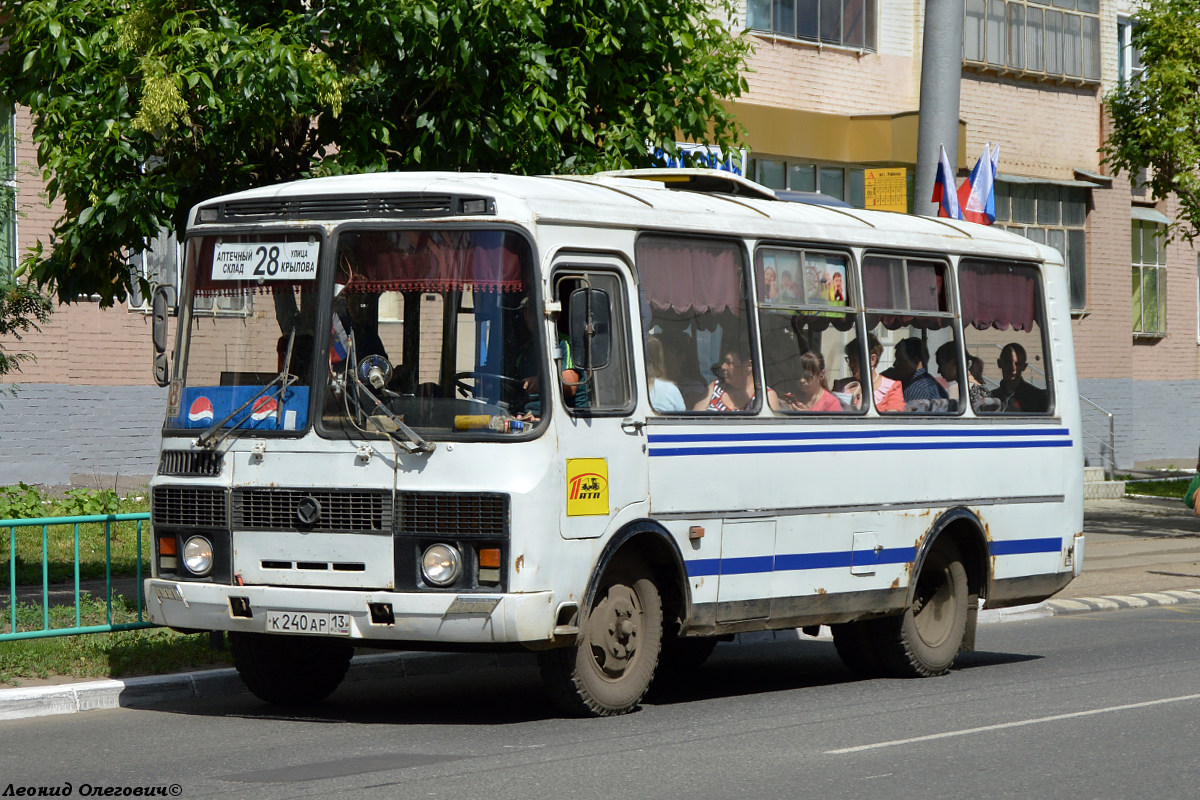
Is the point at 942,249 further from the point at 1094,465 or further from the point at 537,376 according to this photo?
the point at 1094,465

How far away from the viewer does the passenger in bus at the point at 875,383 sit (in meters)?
11.0

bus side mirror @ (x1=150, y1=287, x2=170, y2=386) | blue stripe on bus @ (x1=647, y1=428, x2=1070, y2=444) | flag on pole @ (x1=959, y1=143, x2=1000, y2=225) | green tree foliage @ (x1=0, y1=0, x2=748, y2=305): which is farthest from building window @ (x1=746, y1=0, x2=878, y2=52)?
bus side mirror @ (x1=150, y1=287, x2=170, y2=386)

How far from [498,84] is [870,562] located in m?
4.02

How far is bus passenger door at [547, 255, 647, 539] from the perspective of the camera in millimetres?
8945

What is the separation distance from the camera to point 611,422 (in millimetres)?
9250

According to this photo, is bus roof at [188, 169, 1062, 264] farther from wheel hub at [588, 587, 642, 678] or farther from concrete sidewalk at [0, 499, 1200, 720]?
concrete sidewalk at [0, 499, 1200, 720]

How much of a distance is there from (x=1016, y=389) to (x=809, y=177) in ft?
55.0

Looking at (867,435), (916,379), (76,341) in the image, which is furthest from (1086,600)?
(76,341)

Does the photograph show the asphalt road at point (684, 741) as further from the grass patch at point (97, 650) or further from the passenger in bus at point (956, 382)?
the passenger in bus at point (956, 382)

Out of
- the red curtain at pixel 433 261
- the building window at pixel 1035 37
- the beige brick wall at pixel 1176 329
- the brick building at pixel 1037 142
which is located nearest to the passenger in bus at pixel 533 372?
the red curtain at pixel 433 261

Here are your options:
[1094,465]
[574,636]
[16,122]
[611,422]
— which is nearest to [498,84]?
[611,422]

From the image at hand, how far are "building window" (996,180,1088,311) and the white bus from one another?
21.1 m

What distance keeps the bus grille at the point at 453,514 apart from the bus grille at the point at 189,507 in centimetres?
106

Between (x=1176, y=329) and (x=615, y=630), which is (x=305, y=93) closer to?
(x=615, y=630)
